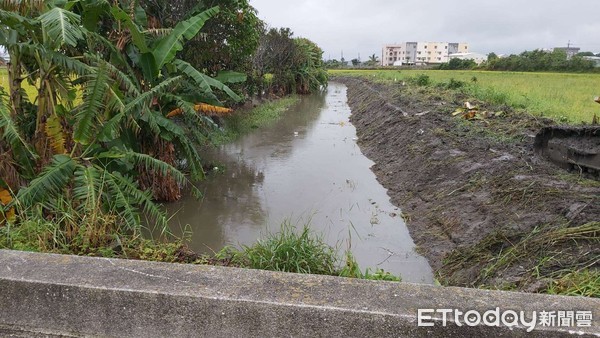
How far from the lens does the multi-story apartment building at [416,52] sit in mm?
126244

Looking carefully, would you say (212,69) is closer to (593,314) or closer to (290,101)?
(593,314)

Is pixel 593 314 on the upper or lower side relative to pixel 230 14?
lower

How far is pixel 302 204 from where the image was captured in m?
7.52

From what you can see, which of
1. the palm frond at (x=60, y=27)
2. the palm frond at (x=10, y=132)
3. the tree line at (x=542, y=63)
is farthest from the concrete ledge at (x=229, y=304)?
the tree line at (x=542, y=63)

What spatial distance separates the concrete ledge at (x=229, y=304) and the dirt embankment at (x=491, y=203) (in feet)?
5.87

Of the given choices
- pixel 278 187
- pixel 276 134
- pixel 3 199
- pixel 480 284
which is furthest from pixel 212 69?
pixel 480 284

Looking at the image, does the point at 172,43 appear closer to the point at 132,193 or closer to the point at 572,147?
the point at 132,193

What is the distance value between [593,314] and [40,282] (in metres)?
2.54

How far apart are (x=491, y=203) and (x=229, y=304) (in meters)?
4.83

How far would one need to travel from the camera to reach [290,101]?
27469 mm

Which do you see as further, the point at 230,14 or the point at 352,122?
the point at 352,122

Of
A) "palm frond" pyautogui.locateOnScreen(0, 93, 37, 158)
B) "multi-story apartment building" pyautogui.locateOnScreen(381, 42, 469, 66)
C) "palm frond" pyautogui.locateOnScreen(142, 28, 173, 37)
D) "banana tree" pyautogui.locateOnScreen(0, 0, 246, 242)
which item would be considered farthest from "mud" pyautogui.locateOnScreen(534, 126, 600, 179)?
"multi-story apartment building" pyautogui.locateOnScreen(381, 42, 469, 66)

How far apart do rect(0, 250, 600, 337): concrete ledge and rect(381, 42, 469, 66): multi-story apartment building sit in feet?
418

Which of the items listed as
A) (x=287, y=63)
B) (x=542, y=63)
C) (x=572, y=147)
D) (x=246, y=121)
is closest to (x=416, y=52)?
(x=542, y=63)
